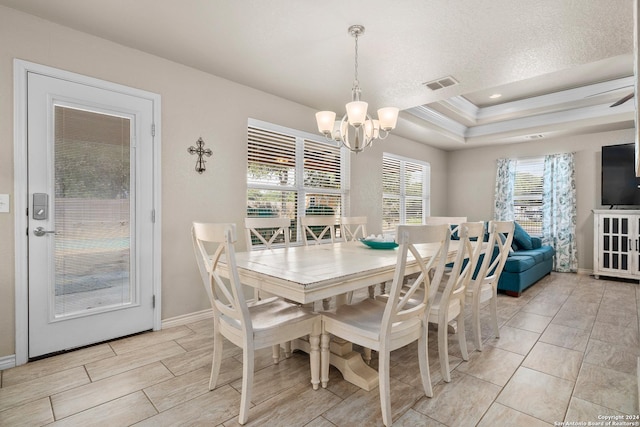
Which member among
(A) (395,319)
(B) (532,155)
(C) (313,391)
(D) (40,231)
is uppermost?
(B) (532,155)

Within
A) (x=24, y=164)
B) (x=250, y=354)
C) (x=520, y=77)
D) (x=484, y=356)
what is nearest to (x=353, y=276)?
(x=250, y=354)

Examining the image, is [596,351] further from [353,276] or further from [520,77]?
[520,77]

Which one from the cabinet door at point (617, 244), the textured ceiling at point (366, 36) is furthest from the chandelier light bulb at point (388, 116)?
the cabinet door at point (617, 244)

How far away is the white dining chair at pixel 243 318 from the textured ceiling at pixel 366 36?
5.19 feet

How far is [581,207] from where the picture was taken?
5.35m

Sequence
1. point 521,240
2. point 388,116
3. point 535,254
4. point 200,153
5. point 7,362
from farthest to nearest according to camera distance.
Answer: point 521,240 < point 535,254 < point 200,153 < point 388,116 < point 7,362

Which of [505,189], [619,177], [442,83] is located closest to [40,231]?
[442,83]

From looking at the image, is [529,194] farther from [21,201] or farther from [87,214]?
[21,201]

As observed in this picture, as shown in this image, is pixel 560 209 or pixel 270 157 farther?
pixel 560 209

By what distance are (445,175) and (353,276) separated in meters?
6.03

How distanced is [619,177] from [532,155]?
129cm

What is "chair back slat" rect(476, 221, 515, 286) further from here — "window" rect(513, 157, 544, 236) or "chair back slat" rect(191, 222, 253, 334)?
"window" rect(513, 157, 544, 236)

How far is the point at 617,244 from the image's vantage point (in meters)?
4.69

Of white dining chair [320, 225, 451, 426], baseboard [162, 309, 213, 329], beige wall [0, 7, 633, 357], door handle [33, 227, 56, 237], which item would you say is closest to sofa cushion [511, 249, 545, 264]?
beige wall [0, 7, 633, 357]
